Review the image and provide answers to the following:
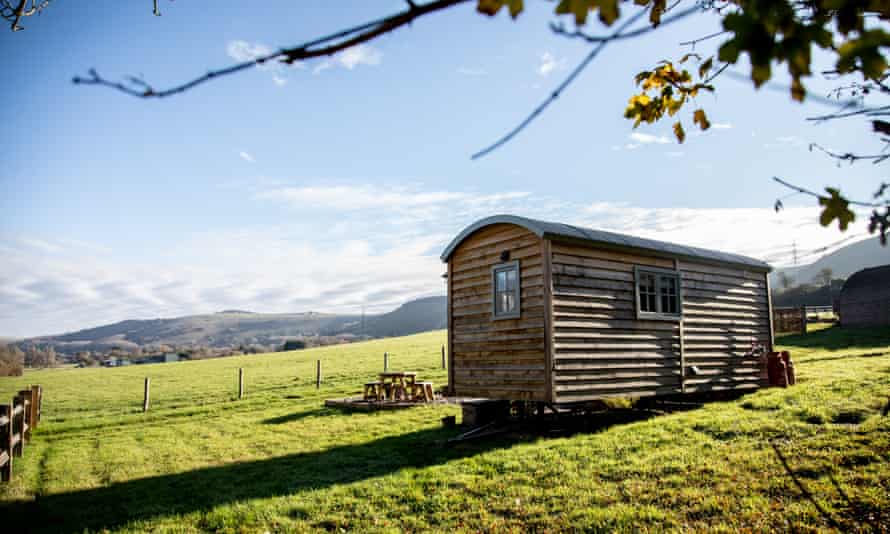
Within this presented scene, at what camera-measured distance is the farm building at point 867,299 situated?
3219 cm

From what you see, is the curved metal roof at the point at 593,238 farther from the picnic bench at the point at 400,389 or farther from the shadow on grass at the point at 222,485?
the picnic bench at the point at 400,389

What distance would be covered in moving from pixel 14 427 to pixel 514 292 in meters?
11.9

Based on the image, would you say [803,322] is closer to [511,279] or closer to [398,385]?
[398,385]

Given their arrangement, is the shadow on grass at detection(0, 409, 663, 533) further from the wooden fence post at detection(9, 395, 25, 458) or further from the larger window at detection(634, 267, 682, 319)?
the wooden fence post at detection(9, 395, 25, 458)

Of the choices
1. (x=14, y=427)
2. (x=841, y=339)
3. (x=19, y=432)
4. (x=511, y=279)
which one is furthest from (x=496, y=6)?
(x=841, y=339)

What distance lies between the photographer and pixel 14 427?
42.4 ft

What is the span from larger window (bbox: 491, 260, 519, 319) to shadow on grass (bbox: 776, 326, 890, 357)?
21075 millimetres

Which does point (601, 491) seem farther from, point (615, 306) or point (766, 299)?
point (766, 299)

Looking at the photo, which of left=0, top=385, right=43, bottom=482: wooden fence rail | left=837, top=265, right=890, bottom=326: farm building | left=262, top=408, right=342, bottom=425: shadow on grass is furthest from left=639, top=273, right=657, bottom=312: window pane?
left=837, top=265, right=890, bottom=326: farm building

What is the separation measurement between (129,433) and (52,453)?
3024mm

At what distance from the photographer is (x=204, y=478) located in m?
9.74

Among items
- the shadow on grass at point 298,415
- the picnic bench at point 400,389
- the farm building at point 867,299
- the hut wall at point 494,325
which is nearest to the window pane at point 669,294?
the hut wall at point 494,325

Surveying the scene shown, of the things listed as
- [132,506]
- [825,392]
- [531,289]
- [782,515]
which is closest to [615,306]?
[531,289]

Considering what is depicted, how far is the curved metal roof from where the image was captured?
11422 millimetres
